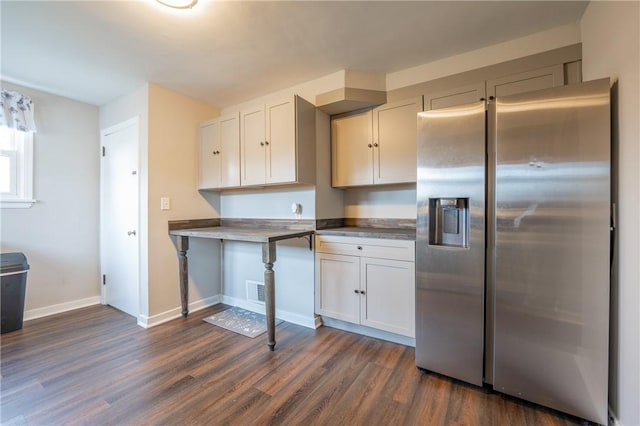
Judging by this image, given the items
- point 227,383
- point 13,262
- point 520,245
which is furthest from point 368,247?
point 13,262

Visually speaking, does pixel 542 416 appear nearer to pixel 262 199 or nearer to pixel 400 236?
pixel 400 236

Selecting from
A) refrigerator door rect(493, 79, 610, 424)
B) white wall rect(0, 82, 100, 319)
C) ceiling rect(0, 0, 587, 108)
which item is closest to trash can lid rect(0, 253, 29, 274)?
white wall rect(0, 82, 100, 319)

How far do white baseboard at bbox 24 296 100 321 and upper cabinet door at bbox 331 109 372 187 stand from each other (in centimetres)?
321

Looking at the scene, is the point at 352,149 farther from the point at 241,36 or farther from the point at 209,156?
the point at 209,156

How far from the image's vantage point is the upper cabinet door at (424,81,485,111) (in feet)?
7.06

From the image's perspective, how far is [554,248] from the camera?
4.80 feet

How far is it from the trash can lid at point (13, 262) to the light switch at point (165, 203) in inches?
51.6

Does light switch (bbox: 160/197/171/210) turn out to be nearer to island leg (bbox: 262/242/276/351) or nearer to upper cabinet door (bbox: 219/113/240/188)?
upper cabinet door (bbox: 219/113/240/188)

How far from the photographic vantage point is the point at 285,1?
168 cm

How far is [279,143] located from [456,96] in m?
1.55

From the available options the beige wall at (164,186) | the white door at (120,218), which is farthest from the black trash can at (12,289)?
the beige wall at (164,186)

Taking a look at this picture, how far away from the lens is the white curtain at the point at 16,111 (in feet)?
8.48

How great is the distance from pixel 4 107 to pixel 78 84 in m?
0.67

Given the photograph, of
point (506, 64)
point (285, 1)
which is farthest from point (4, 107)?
point (506, 64)
